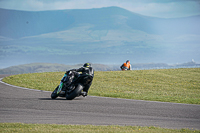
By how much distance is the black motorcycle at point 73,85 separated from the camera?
13.3 meters

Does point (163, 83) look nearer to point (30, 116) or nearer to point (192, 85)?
point (192, 85)

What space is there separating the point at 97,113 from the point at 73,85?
3.11 meters

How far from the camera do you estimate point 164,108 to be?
40.4 feet

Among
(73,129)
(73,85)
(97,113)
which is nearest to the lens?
(73,129)

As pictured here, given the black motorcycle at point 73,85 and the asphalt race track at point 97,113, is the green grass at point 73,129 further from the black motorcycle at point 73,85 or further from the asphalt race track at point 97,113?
the black motorcycle at point 73,85

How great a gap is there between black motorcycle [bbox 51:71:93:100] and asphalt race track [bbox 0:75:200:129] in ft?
1.59

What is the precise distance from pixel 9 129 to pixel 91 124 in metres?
2.38

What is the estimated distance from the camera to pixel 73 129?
8016 mm

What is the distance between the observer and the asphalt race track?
30.6 ft

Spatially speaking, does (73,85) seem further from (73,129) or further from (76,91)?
(73,129)

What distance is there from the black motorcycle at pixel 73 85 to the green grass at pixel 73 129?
4.97m

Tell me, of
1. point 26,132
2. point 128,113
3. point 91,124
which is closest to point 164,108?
point 128,113

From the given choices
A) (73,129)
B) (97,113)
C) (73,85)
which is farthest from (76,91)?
(73,129)

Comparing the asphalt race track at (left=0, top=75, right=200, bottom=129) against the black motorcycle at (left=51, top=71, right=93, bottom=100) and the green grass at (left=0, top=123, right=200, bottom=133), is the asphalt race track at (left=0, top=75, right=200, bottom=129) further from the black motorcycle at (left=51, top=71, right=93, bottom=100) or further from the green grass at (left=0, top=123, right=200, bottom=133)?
the green grass at (left=0, top=123, right=200, bottom=133)
